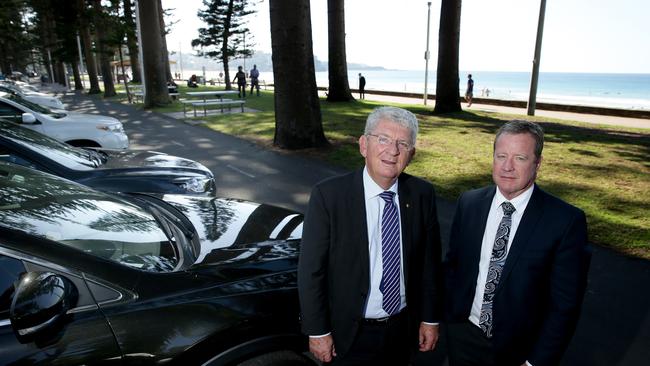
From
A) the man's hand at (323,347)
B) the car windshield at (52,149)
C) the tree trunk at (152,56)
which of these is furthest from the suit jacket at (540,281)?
the tree trunk at (152,56)

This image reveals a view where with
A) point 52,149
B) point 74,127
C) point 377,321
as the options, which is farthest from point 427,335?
point 74,127

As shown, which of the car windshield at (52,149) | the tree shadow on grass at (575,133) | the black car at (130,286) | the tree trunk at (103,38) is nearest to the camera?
the black car at (130,286)

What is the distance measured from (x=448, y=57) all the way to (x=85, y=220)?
56.5ft

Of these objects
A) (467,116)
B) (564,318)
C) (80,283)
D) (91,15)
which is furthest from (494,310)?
(91,15)

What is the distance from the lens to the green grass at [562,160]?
5.92 meters

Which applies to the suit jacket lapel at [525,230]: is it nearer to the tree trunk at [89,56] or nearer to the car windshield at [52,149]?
the car windshield at [52,149]

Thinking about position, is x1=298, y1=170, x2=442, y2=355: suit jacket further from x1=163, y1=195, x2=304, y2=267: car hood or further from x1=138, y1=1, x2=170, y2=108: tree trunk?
x1=138, y1=1, x2=170, y2=108: tree trunk

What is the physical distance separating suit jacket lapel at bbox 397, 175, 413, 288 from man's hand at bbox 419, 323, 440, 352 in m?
0.40

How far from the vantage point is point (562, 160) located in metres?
9.21

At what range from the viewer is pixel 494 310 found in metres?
2.09

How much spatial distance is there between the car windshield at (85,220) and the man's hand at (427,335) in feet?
4.49

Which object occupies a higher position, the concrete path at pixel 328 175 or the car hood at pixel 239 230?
the car hood at pixel 239 230

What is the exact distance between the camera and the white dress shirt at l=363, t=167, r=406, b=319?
2133 mm

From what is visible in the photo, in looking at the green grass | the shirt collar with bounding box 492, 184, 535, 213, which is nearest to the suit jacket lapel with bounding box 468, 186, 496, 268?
the shirt collar with bounding box 492, 184, 535, 213
